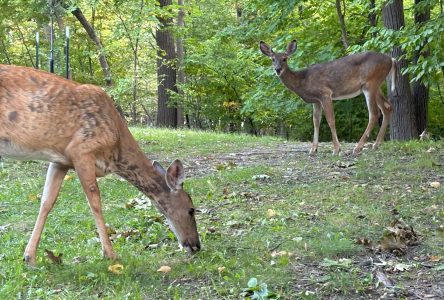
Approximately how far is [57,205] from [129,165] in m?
2.32

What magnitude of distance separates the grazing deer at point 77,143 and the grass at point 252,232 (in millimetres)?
326

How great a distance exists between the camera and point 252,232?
5.42 meters

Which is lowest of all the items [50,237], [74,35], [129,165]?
[50,237]

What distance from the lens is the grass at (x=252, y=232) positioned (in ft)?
13.4

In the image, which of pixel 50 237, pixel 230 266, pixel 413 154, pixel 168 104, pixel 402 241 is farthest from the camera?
pixel 168 104

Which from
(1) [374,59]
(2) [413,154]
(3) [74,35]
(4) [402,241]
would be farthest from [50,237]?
(3) [74,35]

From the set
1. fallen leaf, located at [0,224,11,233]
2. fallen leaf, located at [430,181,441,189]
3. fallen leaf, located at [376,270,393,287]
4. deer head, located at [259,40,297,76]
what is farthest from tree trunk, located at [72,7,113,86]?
fallen leaf, located at [376,270,393,287]

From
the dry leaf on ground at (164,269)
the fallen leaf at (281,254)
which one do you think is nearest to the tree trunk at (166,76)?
the fallen leaf at (281,254)

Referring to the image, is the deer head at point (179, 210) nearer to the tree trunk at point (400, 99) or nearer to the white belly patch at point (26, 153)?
the white belly patch at point (26, 153)

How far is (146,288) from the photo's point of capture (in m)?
4.07

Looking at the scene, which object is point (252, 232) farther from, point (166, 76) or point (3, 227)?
point (166, 76)

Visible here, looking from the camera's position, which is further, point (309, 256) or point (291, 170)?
point (291, 170)

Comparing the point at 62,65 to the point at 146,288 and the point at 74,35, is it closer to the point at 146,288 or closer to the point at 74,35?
the point at 74,35

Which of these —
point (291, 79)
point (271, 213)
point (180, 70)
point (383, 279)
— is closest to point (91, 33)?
point (180, 70)
